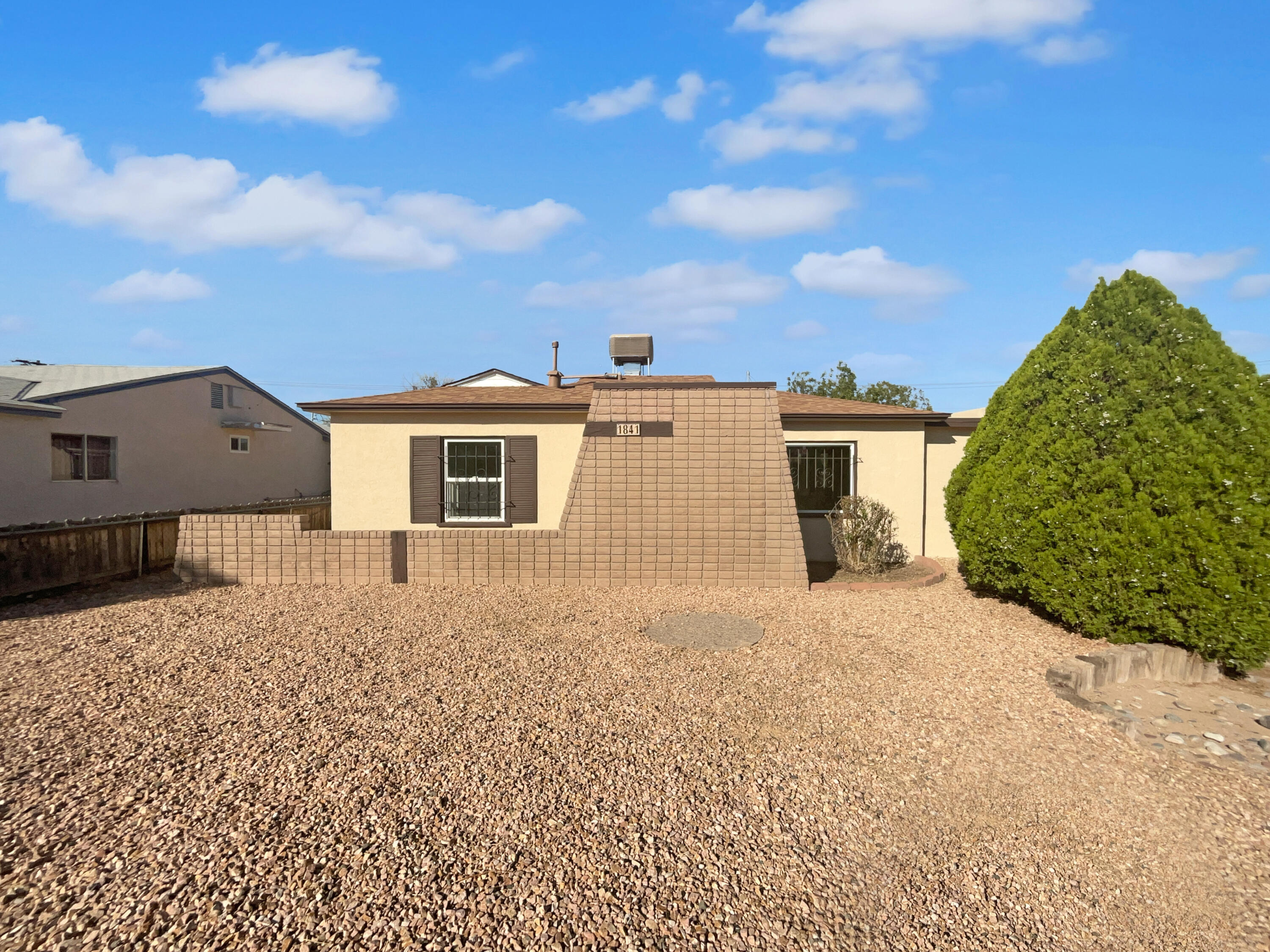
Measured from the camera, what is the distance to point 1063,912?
8.52ft

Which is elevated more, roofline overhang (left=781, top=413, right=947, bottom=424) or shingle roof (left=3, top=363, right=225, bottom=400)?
shingle roof (left=3, top=363, right=225, bottom=400)

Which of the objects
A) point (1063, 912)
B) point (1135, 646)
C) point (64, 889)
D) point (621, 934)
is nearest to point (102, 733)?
point (64, 889)

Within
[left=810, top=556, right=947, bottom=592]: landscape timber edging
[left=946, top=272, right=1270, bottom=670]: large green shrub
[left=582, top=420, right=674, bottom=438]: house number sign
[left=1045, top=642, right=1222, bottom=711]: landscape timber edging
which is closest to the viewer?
[left=1045, top=642, right=1222, bottom=711]: landscape timber edging

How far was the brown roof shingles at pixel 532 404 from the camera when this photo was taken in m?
10.1

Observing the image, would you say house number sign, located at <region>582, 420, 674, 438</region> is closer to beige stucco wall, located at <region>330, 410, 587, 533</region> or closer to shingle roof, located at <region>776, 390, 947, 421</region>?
beige stucco wall, located at <region>330, 410, 587, 533</region>

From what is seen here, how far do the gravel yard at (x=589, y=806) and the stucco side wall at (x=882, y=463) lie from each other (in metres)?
5.01

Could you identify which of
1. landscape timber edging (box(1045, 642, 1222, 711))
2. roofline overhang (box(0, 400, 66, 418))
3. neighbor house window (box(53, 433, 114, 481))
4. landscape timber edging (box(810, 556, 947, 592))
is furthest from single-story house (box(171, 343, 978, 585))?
neighbor house window (box(53, 433, 114, 481))

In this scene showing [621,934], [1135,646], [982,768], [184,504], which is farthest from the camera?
[184,504]

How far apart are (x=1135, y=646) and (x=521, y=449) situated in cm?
814

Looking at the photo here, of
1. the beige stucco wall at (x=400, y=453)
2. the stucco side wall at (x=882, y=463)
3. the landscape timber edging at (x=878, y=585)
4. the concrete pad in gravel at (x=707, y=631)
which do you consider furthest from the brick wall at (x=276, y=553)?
the stucco side wall at (x=882, y=463)

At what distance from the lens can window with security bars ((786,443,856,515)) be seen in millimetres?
10562

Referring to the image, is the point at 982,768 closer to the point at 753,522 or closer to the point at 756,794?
the point at 756,794

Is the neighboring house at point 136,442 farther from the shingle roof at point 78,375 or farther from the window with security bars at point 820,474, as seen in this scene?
the window with security bars at point 820,474

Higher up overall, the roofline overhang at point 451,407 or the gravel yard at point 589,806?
the roofline overhang at point 451,407
